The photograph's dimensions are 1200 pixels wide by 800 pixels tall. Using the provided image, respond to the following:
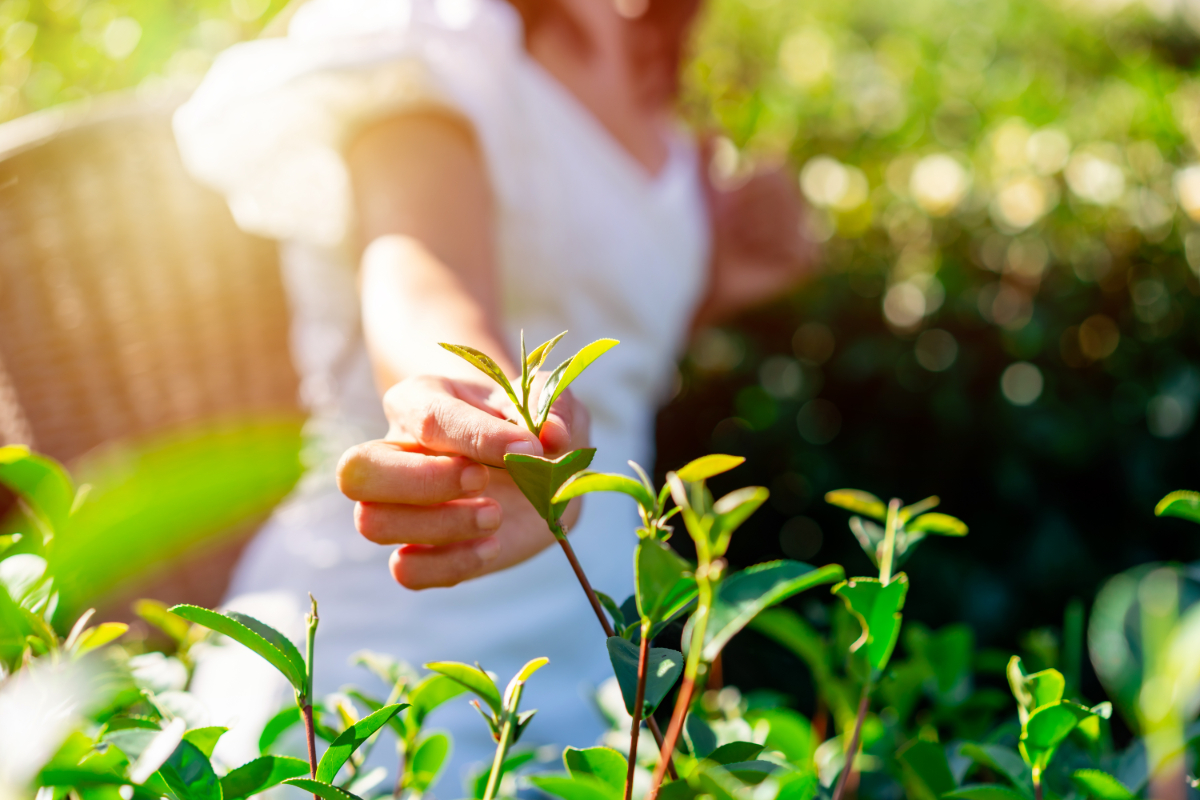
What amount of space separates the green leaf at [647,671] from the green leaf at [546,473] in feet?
0.17

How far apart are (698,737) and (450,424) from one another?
192 mm

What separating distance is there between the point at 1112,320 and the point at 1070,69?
1325mm

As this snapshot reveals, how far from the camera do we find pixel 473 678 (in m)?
0.33

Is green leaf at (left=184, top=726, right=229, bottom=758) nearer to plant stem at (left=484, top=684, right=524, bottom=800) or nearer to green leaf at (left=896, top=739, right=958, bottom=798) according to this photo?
plant stem at (left=484, top=684, right=524, bottom=800)

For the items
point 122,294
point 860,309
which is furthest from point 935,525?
point 860,309

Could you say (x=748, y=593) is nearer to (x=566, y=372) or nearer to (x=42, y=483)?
(x=566, y=372)

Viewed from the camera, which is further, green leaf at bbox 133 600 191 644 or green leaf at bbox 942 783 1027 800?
green leaf at bbox 133 600 191 644

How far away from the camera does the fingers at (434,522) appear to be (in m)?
0.38

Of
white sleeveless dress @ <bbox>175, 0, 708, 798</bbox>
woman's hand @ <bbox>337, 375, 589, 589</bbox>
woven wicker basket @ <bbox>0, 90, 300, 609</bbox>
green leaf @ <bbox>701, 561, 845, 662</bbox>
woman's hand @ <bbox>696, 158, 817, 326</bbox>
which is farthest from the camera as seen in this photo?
woman's hand @ <bbox>696, 158, 817, 326</bbox>

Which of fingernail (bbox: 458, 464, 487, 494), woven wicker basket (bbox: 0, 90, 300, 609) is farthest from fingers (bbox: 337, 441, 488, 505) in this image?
woven wicker basket (bbox: 0, 90, 300, 609)

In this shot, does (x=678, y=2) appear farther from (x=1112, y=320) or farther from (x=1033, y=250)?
(x=1112, y=320)

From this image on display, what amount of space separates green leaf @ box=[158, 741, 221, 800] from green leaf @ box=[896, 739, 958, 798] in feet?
1.04

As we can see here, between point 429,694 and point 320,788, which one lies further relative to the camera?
point 429,694

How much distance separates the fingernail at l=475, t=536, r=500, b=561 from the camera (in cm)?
39
